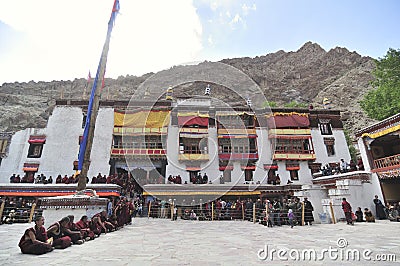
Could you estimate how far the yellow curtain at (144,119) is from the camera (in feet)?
82.4

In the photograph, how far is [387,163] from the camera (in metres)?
13.6

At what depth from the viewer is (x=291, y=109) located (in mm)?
27719

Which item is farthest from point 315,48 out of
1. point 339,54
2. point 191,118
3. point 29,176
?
point 29,176

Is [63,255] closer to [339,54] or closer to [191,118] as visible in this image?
[191,118]

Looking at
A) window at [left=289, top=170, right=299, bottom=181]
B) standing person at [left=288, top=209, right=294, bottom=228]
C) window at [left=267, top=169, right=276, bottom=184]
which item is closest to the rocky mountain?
window at [left=289, top=170, right=299, bottom=181]

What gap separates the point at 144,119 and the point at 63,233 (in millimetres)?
20048

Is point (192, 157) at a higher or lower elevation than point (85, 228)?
higher

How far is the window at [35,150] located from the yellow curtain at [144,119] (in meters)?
7.59

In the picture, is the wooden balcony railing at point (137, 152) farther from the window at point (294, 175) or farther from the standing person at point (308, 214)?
the standing person at point (308, 214)

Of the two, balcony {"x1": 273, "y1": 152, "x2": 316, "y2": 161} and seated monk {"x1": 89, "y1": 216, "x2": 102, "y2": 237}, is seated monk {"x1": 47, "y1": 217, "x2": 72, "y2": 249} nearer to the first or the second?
seated monk {"x1": 89, "y1": 216, "x2": 102, "y2": 237}

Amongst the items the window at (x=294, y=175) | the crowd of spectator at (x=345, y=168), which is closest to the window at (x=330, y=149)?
the crowd of spectator at (x=345, y=168)

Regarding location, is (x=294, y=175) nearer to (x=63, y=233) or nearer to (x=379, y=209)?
(x=379, y=209)

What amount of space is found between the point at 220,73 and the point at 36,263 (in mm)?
13601
